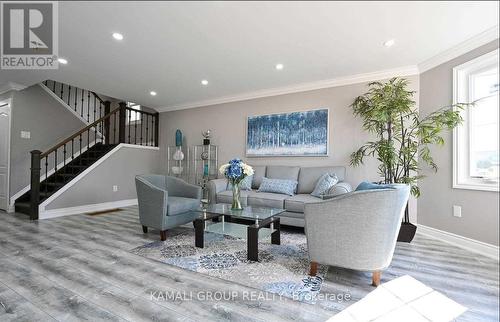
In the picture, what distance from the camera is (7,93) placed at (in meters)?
4.73

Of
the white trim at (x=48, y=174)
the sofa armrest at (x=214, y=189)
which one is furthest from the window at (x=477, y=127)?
the white trim at (x=48, y=174)

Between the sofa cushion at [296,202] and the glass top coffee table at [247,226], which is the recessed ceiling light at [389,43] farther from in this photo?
the glass top coffee table at [247,226]

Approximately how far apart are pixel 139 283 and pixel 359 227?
1781 mm

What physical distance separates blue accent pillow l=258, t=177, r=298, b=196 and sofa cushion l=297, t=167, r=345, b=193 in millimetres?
141

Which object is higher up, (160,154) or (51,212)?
(160,154)

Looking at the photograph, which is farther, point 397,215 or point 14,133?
point 14,133

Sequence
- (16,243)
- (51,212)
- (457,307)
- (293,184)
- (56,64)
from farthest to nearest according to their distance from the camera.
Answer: (51,212) < (293,184) < (56,64) < (16,243) < (457,307)

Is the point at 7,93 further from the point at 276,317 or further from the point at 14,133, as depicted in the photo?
the point at 276,317

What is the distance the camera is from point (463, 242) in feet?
9.33

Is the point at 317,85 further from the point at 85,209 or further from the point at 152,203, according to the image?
the point at 85,209

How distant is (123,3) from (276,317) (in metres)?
2.78

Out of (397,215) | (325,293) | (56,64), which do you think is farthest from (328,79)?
(56,64)

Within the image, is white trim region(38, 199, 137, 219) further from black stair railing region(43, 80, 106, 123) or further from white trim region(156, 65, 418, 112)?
white trim region(156, 65, 418, 112)

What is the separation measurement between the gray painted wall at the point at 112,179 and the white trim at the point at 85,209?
0.22 feet
